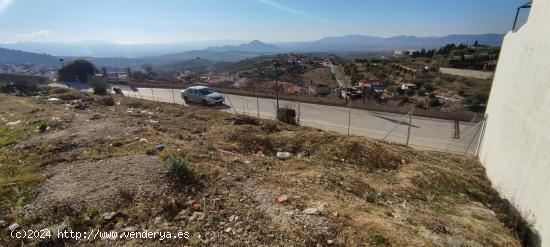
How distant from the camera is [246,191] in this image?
242 inches

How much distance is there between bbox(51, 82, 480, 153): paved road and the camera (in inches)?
611

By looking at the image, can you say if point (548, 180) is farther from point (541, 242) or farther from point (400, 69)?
point (400, 69)

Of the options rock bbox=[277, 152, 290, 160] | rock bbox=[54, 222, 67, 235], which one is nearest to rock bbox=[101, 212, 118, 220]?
rock bbox=[54, 222, 67, 235]

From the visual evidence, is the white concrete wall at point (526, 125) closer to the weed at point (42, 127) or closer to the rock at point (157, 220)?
the rock at point (157, 220)

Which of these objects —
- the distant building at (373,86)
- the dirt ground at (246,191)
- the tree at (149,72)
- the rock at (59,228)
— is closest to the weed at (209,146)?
the dirt ground at (246,191)

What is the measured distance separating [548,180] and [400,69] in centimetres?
6105

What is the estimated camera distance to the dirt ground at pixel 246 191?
4.84m

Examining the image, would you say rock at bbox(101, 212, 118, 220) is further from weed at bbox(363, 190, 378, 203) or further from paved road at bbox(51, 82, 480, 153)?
paved road at bbox(51, 82, 480, 153)

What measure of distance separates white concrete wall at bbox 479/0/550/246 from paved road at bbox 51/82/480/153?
3.05m

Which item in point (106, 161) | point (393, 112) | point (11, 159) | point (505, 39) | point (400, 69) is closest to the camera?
point (106, 161)

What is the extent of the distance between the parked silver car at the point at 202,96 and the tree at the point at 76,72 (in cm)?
2719

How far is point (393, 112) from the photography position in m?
21.6

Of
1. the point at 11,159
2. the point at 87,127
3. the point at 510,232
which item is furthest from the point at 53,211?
the point at 510,232

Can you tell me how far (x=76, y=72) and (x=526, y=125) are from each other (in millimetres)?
54737
